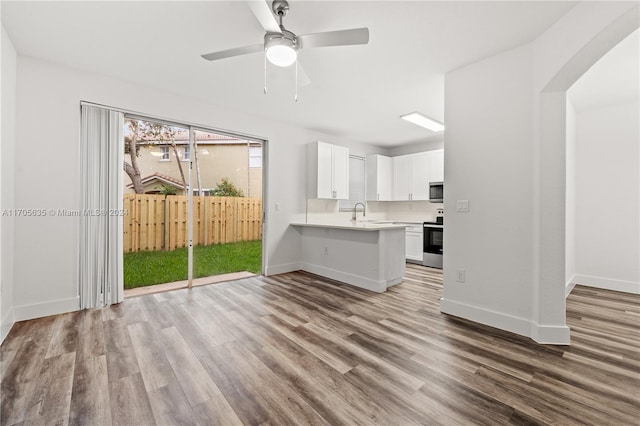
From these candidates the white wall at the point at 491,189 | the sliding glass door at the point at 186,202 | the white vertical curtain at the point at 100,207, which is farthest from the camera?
the sliding glass door at the point at 186,202

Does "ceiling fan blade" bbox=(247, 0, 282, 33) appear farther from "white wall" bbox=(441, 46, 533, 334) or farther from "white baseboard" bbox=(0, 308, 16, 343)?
"white baseboard" bbox=(0, 308, 16, 343)

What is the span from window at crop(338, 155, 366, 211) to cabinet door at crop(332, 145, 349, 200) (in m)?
0.66

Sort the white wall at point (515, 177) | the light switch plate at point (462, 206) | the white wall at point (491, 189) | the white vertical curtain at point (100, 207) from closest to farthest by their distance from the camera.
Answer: the white wall at point (515, 177) → the white wall at point (491, 189) → the light switch plate at point (462, 206) → the white vertical curtain at point (100, 207)

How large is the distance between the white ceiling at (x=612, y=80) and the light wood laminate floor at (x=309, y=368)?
2.62 metres

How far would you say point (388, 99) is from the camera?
3.80 metres

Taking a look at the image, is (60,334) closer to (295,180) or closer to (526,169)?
(295,180)

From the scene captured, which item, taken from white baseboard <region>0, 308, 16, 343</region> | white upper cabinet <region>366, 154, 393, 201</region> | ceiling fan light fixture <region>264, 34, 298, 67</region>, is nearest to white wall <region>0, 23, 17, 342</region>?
white baseboard <region>0, 308, 16, 343</region>

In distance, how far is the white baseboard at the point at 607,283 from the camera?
3.72 metres

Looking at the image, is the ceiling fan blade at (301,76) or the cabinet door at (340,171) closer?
the ceiling fan blade at (301,76)

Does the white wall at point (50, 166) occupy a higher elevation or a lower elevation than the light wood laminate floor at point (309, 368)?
higher

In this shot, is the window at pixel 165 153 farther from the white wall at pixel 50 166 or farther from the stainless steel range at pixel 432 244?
the stainless steel range at pixel 432 244

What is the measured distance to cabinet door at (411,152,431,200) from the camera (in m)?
5.87

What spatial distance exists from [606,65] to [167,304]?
5.46 metres

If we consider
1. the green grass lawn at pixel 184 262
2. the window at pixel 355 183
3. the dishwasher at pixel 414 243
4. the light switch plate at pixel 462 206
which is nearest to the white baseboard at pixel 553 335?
the light switch plate at pixel 462 206
